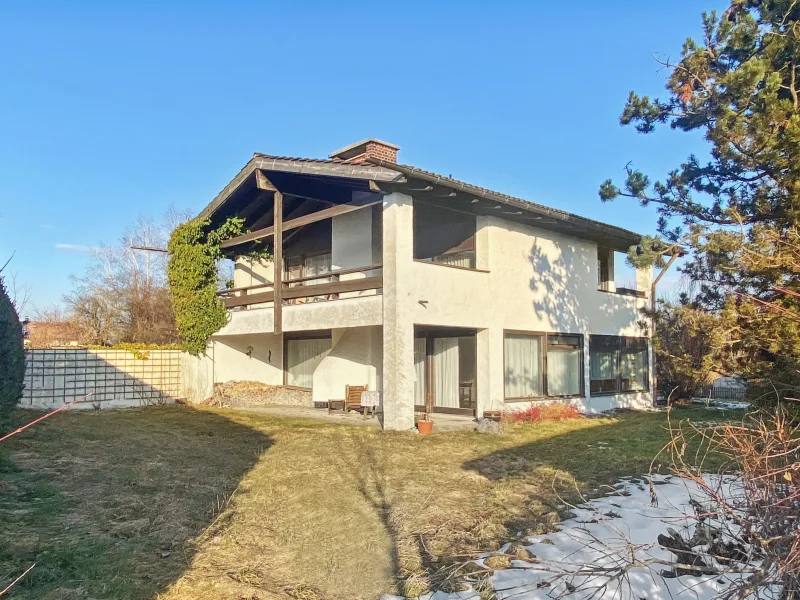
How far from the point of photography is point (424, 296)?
1270 centimetres

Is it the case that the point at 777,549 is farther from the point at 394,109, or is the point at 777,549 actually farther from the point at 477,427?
the point at 394,109

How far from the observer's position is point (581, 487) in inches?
307

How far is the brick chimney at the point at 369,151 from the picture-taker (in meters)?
15.9

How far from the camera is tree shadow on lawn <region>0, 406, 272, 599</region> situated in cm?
482

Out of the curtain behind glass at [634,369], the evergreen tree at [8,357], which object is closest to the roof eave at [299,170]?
the evergreen tree at [8,357]

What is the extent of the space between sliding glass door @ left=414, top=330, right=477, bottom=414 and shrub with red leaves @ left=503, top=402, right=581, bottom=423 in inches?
40.3

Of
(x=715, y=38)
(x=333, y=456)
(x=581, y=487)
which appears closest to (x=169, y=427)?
(x=333, y=456)

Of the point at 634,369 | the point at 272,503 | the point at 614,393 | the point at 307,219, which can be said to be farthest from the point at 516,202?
the point at 272,503

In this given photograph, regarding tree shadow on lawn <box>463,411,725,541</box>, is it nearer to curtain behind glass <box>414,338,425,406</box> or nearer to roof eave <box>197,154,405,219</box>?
curtain behind glass <box>414,338,425,406</box>

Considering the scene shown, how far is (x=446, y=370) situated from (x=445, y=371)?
46mm

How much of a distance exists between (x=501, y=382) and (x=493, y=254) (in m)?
3.23

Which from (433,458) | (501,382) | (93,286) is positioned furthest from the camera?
(93,286)

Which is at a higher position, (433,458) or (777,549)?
(777,549)

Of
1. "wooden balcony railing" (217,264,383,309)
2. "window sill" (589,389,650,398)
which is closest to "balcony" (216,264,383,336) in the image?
"wooden balcony railing" (217,264,383,309)
